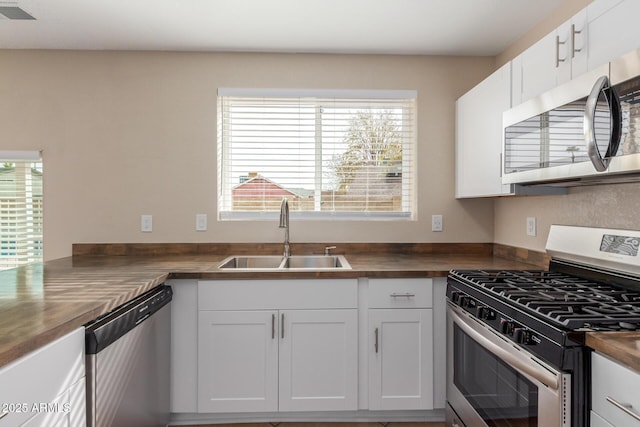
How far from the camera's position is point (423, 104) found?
9.59 feet

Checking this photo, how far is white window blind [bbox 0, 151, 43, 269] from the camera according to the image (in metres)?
2.80

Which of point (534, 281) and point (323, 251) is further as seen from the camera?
point (323, 251)

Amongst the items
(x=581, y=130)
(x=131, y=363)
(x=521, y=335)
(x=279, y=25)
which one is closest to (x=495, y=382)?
(x=521, y=335)

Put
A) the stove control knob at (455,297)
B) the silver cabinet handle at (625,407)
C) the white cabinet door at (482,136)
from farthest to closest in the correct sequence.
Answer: the white cabinet door at (482,136)
the stove control knob at (455,297)
the silver cabinet handle at (625,407)

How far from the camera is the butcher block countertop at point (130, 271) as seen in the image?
1259 mm

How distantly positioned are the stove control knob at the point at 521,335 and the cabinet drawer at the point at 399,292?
2.63ft

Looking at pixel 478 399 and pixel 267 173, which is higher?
pixel 267 173

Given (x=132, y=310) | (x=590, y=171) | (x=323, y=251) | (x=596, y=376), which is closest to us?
(x=596, y=376)

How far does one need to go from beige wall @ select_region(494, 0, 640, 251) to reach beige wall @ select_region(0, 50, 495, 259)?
0.53 m

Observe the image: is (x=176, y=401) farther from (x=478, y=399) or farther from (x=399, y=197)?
(x=399, y=197)

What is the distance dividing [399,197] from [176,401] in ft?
6.23

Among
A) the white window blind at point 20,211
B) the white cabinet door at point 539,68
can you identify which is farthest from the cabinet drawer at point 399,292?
the white window blind at point 20,211

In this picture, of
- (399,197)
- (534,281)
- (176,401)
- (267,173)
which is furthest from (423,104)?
(176,401)

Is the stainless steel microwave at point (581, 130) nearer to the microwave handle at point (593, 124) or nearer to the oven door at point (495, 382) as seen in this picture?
the microwave handle at point (593, 124)
